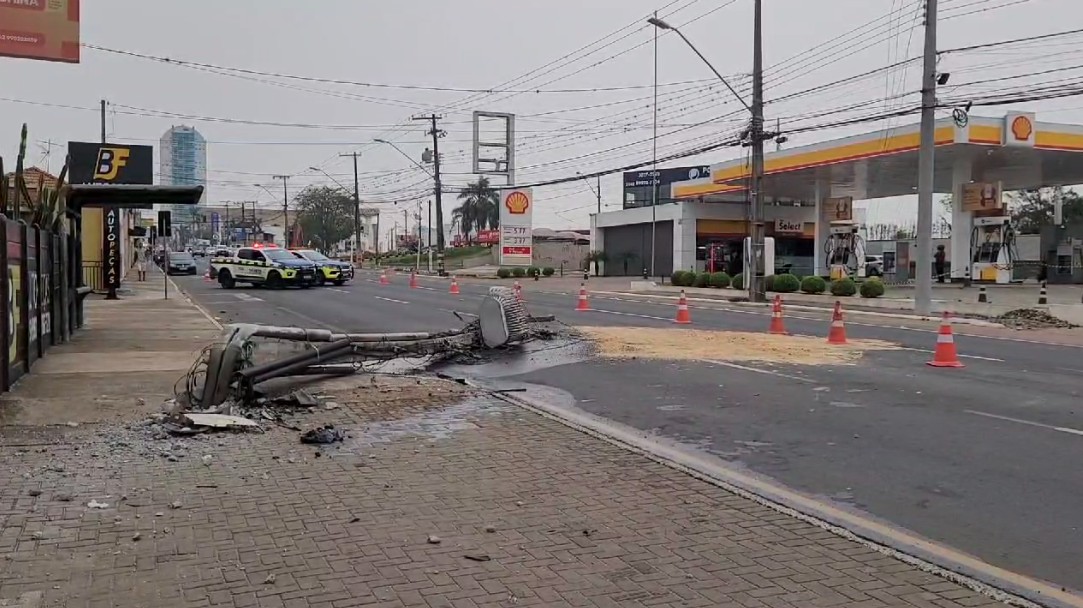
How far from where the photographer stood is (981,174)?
1801 inches

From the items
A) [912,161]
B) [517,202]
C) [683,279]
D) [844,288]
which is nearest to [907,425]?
[844,288]

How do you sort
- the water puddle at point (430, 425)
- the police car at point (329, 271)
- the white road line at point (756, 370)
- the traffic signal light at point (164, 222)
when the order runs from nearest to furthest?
the water puddle at point (430, 425)
the white road line at point (756, 370)
the traffic signal light at point (164, 222)
the police car at point (329, 271)

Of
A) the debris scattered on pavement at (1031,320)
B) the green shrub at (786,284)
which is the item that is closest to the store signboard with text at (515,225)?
the green shrub at (786,284)

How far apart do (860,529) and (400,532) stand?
282 cm

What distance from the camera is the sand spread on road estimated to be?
14.7 m

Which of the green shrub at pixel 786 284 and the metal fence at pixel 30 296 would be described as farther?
the green shrub at pixel 786 284

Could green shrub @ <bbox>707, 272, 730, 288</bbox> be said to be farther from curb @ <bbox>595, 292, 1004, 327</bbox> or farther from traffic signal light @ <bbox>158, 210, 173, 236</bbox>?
traffic signal light @ <bbox>158, 210, 173, 236</bbox>

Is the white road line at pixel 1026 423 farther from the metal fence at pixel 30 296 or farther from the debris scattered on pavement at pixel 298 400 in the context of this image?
the metal fence at pixel 30 296

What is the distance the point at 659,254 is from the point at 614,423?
54901mm

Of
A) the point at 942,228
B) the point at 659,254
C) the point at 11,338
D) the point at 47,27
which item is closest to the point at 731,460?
the point at 11,338

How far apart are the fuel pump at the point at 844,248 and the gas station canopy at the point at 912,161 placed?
8.51 feet

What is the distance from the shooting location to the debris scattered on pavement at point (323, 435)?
322 inches

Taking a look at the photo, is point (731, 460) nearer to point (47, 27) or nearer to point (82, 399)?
point (82, 399)

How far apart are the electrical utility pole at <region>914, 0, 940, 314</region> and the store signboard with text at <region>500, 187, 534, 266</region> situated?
37.9m
